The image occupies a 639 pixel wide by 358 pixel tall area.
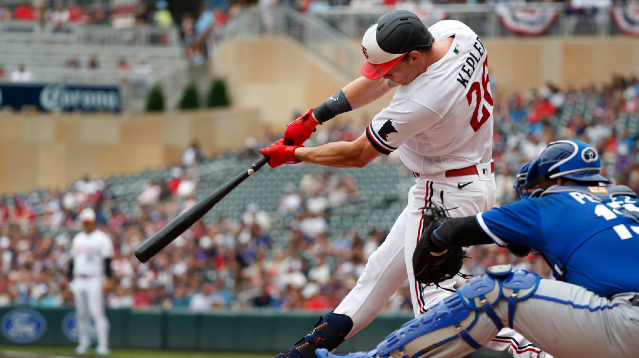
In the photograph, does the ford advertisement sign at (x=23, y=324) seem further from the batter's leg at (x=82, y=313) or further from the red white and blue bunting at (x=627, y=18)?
the red white and blue bunting at (x=627, y=18)

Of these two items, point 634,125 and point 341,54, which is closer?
point 634,125

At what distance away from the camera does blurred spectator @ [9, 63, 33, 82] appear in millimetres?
21156

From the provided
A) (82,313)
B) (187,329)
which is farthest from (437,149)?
(187,329)

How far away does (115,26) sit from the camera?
23.9 metres

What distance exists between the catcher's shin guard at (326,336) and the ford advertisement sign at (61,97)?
57.9ft

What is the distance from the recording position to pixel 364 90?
4.42 meters

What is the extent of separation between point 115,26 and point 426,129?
70.4 feet

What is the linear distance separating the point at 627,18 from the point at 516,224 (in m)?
17.8

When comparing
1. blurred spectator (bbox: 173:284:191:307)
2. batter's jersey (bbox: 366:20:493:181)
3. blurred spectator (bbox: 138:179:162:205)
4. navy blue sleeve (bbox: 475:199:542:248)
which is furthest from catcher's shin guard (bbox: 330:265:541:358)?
blurred spectator (bbox: 138:179:162:205)

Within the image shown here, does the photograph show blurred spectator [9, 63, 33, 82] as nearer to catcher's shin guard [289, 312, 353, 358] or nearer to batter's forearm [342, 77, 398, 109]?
batter's forearm [342, 77, 398, 109]

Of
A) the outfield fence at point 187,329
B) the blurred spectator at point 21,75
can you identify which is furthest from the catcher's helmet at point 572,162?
the blurred spectator at point 21,75

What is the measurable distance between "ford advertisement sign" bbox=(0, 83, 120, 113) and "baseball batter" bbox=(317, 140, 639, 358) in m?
18.5

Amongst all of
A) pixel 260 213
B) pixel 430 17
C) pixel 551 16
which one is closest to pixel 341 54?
pixel 430 17

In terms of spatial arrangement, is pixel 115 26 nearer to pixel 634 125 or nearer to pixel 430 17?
pixel 430 17
